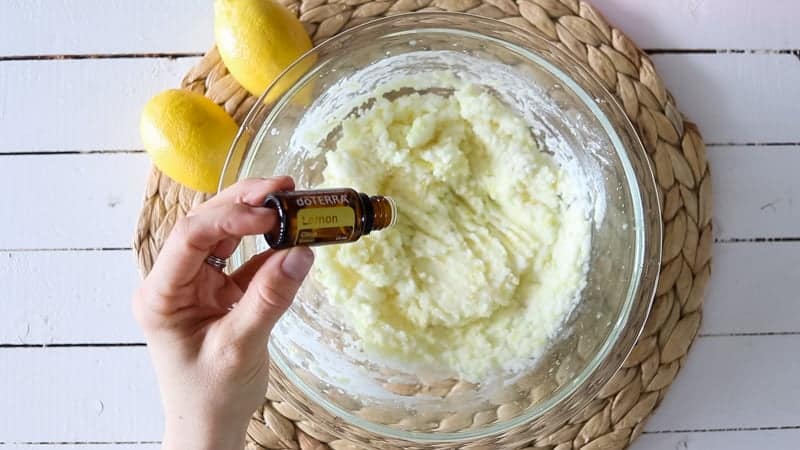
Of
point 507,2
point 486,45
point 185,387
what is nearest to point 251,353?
point 185,387

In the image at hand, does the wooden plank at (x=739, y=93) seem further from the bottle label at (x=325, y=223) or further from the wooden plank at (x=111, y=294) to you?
the bottle label at (x=325, y=223)

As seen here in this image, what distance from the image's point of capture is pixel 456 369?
125 cm

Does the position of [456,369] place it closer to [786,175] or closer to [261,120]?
[261,120]

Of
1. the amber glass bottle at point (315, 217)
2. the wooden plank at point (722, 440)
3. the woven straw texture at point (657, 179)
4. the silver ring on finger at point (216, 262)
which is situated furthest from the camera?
the wooden plank at point (722, 440)

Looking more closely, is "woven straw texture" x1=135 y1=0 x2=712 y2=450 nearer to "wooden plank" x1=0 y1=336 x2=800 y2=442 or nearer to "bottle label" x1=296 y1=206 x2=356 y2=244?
"wooden plank" x1=0 y1=336 x2=800 y2=442

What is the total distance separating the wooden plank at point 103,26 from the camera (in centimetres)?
138

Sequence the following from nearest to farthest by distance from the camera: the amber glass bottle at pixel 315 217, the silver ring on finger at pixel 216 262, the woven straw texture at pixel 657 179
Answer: the amber glass bottle at pixel 315 217 → the silver ring on finger at pixel 216 262 → the woven straw texture at pixel 657 179

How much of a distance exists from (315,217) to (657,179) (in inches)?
27.9

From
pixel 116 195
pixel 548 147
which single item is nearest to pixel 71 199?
pixel 116 195

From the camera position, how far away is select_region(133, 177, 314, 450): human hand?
35.4 inches

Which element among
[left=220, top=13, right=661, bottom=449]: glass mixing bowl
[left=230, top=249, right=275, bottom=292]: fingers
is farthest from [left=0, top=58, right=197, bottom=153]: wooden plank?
[left=230, top=249, right=275, bottom=292]: fingers

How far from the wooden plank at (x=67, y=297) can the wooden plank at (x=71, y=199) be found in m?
0.03

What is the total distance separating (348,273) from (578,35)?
589 millimetres

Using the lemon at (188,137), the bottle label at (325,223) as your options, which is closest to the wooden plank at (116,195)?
the lemon at (188,137)
